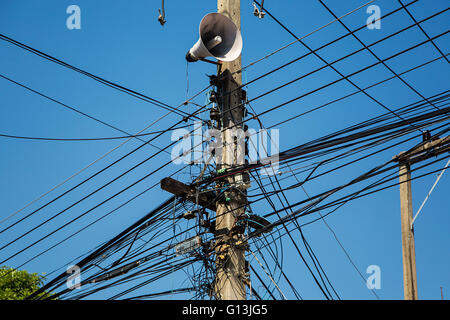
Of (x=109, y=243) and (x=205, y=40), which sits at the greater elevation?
(x=205, y=40)

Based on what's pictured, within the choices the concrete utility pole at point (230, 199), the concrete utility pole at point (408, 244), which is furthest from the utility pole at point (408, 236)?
the concrete utility pole at point (230, 199)

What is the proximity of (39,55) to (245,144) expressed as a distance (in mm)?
3413

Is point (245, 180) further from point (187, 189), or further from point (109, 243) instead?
point (109, 243)

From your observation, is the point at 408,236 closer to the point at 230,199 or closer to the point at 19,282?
the point at 230,199

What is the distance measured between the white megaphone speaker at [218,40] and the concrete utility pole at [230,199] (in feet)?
1.04

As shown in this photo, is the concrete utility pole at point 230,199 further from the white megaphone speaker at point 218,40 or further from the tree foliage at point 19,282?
the tree foliage at point 19,282

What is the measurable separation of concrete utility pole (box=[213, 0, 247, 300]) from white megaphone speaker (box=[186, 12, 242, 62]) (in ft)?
1.04

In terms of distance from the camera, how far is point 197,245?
9.38 meters

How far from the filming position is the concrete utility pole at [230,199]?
8922 mm

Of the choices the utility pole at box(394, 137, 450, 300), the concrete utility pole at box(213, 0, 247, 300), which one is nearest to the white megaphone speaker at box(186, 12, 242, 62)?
the concrete utility pole at box(213, 0, 247, 300)

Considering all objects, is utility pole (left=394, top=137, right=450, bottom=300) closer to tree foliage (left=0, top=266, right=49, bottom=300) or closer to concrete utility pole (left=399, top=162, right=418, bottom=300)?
concrete utility pole (left=399, top=162, right=418, bottom=300)
